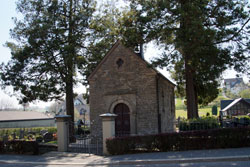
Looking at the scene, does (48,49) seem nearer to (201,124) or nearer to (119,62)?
(119,62)

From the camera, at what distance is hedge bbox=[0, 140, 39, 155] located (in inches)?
589

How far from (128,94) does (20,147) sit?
25.8 ft

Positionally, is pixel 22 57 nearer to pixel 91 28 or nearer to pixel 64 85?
pixel 64 85

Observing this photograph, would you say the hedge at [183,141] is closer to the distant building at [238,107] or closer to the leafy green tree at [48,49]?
the leafy green tree at [48,49]

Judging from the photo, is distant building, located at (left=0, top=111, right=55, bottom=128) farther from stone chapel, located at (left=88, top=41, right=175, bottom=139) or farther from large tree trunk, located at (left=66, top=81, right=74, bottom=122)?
stone chapel, located at (left=88, top=41, right=175, bottom=139)

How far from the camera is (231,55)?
15.9 meters

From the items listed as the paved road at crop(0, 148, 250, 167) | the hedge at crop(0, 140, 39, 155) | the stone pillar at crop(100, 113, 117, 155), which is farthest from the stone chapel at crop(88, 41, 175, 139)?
the paved road at crop(0, 148, 250, 167)

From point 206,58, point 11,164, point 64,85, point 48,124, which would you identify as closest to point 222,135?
point 206,58

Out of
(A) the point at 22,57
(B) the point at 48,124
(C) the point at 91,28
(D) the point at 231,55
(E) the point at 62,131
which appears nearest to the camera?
(E) the point at 62,131

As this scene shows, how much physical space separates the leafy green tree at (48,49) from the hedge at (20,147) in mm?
6283

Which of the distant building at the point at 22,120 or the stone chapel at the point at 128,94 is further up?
the stone chapel at the point at 128,94

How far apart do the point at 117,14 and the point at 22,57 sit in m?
9.74

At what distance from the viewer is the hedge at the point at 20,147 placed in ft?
49.0

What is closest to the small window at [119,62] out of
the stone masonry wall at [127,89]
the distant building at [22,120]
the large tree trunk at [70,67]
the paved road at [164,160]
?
the stone masonry wall at [127,89]
